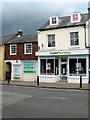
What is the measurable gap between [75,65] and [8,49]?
10673 mm

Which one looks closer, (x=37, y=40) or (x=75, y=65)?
(x=75, y=65)

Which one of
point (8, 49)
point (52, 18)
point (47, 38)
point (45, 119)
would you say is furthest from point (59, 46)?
point (45, 119)

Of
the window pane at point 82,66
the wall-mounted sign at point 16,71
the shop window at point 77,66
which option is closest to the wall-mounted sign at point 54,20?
the shop window at point 77,66

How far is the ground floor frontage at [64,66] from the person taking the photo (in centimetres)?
2808

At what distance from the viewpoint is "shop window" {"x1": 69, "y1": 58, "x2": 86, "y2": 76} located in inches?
1118

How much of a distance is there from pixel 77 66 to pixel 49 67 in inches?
145

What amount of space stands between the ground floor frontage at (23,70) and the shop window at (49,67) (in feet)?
4.92

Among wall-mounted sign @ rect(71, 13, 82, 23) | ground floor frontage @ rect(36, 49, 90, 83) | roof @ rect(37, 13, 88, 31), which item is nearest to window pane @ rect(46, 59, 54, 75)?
ground floor frontage @ rect(36, 49, 90, 83)

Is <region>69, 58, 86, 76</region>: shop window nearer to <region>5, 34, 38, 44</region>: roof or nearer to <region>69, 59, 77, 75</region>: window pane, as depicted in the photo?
<region>69, 59, 77, 75</region>: window pane

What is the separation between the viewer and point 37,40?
3259cm

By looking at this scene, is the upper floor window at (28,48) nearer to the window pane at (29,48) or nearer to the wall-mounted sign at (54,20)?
the window pane at (29,48)

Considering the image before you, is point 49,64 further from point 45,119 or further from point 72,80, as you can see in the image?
point 45,119

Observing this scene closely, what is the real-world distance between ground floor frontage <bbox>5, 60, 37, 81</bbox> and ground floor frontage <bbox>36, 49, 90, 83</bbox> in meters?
1.52

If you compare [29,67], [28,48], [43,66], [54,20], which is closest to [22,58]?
[28,48]
